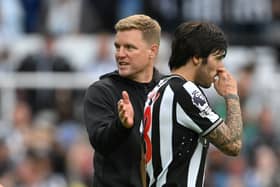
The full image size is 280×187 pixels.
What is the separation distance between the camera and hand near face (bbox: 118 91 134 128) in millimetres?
8125

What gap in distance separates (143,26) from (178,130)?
3.09 feet

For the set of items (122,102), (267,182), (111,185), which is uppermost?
(122,102)

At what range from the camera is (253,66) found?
16.3 metres

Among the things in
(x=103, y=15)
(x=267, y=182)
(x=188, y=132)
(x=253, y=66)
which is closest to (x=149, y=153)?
(x=188, y=132)

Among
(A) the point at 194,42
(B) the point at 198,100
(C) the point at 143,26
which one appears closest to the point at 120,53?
(C) the point at 143,26

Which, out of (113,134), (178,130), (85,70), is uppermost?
(178,130)

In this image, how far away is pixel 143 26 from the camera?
346 inches

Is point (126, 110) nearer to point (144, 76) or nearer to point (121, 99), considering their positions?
point (121, 99)

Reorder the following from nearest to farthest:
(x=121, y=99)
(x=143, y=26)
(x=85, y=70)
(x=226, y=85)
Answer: (x=226, y=85)
(x=121, y=99)
(x=143, y=26)
(x=85, y=70)

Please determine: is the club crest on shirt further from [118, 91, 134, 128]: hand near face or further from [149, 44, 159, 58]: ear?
[149, 44, 159, 58]: ear

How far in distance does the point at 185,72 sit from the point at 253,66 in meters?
8.17

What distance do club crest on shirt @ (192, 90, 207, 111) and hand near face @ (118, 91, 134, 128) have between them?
0.37m

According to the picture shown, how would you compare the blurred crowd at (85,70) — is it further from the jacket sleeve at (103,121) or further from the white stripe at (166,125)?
the white stripe at (166,125)

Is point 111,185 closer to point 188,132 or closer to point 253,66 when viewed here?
point 188,132
